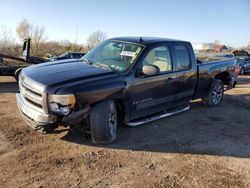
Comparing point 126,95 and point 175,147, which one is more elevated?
point 126,95

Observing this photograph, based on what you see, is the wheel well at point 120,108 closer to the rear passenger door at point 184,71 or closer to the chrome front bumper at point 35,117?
the chrome front bumper at point 35,117

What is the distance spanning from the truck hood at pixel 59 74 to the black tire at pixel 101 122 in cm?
50

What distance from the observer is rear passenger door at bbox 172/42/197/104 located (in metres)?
6.59

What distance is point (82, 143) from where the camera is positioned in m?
5.06

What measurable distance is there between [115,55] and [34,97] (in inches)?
76.7

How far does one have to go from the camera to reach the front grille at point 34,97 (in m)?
4.48

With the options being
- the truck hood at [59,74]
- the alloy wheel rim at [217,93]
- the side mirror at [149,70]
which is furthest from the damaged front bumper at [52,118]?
the alloy wheel rim at [217,93]

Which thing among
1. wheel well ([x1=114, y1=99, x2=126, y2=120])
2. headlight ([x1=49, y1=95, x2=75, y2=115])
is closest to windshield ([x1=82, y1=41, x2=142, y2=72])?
wheel well ([x1=114, y1=99, x2=126, y2=120])

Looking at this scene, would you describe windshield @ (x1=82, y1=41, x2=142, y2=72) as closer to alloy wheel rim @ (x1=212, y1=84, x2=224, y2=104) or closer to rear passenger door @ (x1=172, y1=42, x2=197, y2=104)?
rear passenger door @ (x1=172, y1=42, x2=197, y2=104)

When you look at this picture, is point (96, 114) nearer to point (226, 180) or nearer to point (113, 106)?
point (113, 106)

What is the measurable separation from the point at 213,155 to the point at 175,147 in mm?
660

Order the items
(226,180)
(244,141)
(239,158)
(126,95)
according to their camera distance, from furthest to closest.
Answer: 1. (244,141)
2. (126,95)
3. (239,158)
4. (226,180)

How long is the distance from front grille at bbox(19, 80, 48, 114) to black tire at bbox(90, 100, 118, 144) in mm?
768

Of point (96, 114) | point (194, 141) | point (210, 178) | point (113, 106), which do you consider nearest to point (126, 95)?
point (113, 106)
